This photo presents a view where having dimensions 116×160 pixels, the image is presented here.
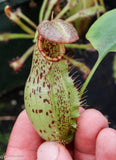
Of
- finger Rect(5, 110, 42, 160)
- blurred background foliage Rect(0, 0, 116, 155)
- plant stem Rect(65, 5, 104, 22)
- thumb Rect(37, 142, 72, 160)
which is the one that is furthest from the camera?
blurred background foliage Rect(0, 0, 116, 155)

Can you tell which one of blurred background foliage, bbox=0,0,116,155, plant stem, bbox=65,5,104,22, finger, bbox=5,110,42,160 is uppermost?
plant stem, bbox=65,5,104,22

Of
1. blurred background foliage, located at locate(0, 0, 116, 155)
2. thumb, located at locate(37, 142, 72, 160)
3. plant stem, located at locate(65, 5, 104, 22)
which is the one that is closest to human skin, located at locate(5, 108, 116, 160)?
thumb, located at locate(37, 142, 72, 160)

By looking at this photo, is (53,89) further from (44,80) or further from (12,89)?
(12,89)

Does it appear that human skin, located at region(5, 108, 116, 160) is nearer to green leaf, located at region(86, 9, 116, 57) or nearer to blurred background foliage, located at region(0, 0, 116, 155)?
green leaf, located at region(86, 9, 116, 57)

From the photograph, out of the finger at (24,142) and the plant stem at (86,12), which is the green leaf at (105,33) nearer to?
the finger at (24,142)

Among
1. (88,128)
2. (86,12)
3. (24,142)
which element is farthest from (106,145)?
(86,12)

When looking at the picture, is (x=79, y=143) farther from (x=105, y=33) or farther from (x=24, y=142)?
(x=105, y=33)

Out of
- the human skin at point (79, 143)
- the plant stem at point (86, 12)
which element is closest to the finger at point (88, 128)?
the human skin at point (79, 143)
